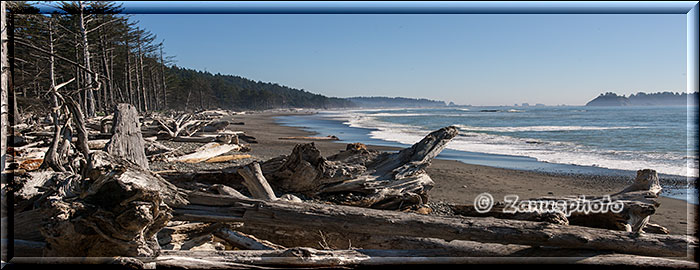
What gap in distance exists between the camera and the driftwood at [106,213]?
8.83 ft

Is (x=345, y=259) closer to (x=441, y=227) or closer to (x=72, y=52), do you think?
(x=441, y=227)

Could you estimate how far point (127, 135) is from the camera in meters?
4.15

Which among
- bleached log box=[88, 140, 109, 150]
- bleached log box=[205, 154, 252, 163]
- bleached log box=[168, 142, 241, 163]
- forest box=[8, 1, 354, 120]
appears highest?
forest box=[8, 1, 354, 120]

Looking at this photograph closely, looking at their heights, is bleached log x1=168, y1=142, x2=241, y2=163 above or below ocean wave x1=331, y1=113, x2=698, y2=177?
above

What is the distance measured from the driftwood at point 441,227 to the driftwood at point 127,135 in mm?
1128

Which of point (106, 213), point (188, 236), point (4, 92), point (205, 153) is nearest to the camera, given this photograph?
point (106, 213)

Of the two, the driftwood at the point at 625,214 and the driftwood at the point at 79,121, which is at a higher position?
the driftwood at the point at 79,121

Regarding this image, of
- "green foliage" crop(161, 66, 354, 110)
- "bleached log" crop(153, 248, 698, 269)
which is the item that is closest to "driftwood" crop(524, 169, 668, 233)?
"bleached log" crop(153, 248, 698, 269)

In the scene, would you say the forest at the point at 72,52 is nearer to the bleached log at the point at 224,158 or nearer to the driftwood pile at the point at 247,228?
the driftwood pile at the point at 247,228

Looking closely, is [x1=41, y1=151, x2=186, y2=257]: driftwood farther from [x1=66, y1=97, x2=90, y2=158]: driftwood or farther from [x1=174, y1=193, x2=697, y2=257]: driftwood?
[x1=66, y1=97, x2=90, y2=158]: driftwood

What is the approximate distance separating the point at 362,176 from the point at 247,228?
1.69 meters

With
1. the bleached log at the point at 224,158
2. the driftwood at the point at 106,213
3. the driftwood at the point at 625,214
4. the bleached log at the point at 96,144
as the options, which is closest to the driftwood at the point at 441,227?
the driftwood at the point at 106,213

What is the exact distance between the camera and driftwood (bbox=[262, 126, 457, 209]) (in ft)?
15.3

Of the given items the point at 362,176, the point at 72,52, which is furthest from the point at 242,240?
the point at 72,52
